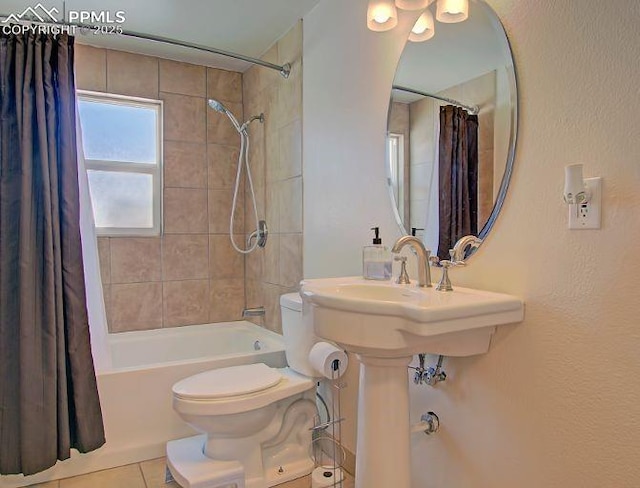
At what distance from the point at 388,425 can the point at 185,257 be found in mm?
2140

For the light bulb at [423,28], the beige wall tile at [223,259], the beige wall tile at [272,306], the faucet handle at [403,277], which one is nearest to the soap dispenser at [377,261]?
the faucet handle at [403,277]

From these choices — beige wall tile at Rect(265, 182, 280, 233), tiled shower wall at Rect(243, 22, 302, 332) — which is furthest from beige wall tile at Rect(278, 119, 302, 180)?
beige wall tile at Rect(265, 182, 280, 233)

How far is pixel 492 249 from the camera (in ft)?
4.70

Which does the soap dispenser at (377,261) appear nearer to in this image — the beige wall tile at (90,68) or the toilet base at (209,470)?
the toilet base at (209,470)

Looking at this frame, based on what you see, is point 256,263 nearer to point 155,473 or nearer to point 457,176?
point 155,473

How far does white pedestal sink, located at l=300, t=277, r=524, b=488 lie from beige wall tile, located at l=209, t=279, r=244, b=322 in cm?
184

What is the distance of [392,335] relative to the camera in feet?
4.09

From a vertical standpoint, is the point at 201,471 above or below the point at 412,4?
below

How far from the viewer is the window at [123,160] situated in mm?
2955

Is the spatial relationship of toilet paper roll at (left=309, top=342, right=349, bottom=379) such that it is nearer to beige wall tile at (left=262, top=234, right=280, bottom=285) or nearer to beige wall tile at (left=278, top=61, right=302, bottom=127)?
beige wall tile at (left=262, top=234, right=280, bottom=285)

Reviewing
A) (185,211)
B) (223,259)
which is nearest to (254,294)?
(223,259)

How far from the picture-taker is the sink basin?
120cm

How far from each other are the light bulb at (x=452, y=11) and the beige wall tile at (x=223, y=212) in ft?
6.77

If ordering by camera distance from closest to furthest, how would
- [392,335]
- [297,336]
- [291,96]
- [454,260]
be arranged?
[392,335] < [454,260] < [297,336] < [291,96]
